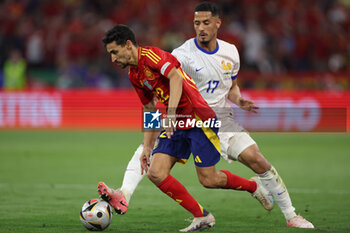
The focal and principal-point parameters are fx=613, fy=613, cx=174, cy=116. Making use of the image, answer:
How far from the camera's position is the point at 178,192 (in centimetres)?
594

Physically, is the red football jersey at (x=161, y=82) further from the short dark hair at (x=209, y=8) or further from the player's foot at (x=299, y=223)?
the player's foot at (x=299, y=223)

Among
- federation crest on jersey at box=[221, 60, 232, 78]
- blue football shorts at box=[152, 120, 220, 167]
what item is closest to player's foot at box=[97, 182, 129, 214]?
blue football shorts at box=[152, 120, 220, 167]

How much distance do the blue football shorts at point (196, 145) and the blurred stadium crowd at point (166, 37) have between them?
37.3 feet

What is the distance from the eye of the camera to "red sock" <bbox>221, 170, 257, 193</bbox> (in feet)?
20.4

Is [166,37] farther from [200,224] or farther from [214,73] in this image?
[200,224]

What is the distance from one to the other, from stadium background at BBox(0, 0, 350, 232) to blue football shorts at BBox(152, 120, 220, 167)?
151 inches

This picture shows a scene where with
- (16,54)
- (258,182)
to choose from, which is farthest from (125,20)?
→ (258,182)

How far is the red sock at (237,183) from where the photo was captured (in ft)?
20.4

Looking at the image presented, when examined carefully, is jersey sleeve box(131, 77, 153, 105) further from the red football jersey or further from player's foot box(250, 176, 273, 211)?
player's foot box(250, 176, 273, 211)

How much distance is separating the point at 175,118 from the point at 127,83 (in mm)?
12378

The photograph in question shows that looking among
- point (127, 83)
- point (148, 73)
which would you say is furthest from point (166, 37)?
point (148, 73)

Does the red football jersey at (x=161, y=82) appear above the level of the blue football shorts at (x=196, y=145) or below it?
above

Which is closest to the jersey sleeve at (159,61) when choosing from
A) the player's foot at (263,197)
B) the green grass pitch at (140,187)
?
the green grass pitch at (140,187)

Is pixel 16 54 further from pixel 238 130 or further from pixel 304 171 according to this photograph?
pixel 238 130
